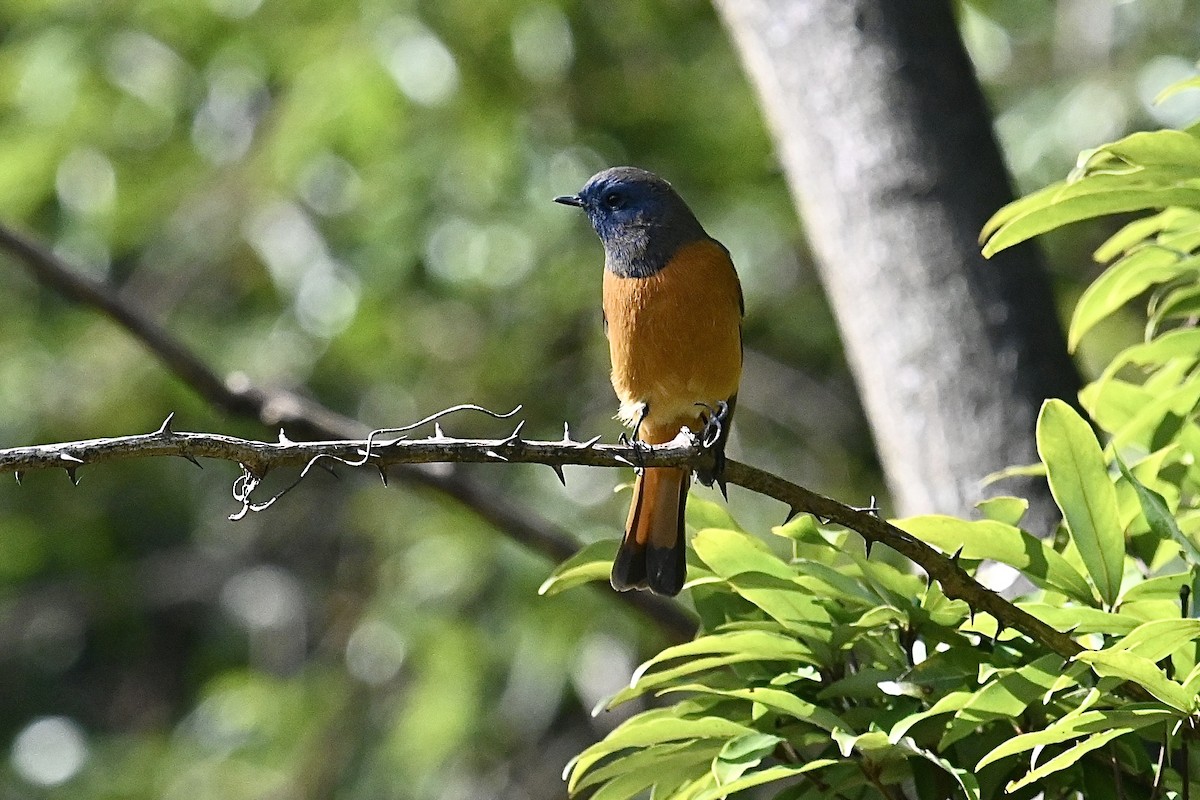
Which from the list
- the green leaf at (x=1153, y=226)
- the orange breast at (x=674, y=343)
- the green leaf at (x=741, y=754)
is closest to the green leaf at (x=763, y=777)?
the green leaf at (x=741, y=754)

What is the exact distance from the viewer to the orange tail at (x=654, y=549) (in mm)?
3031

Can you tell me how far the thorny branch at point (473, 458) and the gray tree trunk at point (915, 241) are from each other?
43.9 inches

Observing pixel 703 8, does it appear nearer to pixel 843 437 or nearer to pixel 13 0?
pixel 843 437

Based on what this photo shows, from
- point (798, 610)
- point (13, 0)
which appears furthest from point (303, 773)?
point (798, 610)

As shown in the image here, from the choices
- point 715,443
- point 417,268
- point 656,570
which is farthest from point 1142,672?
point 417,268

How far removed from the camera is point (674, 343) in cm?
357

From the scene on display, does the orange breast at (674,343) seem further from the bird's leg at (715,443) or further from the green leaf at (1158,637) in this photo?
the green leaf at (1158,637)

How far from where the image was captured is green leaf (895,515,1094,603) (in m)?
2.02

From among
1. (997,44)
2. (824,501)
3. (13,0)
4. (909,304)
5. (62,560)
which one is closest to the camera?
(824,501)

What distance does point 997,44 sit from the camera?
5793 mm

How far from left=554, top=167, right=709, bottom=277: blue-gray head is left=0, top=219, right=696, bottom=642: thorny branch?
0.72 metres

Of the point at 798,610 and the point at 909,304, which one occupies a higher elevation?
the point at 909,304

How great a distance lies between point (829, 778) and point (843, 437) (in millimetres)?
5149

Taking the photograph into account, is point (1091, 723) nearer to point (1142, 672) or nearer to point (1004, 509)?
point (1142, 672)
